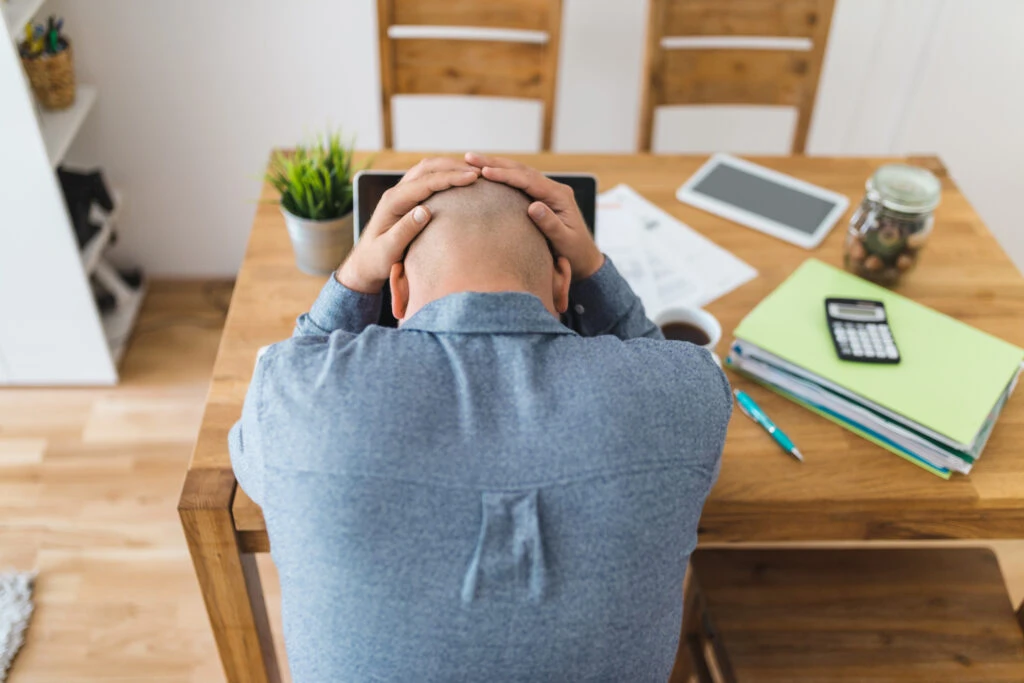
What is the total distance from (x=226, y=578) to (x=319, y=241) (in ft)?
1.76

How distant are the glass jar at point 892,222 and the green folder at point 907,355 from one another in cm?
5

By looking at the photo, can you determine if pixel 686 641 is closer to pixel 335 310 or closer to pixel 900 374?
pixel 900 374

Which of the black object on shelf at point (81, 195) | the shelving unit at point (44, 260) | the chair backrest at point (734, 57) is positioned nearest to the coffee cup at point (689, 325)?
the chair backrest at point (734, 57)

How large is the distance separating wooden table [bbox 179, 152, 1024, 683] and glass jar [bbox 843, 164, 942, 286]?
0.08 m

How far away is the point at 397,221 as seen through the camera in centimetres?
110

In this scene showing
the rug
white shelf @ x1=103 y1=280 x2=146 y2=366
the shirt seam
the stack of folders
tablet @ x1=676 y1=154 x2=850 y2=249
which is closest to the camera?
the shirt seam

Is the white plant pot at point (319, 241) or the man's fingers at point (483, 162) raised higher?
the man's fingers at point (483, 162)

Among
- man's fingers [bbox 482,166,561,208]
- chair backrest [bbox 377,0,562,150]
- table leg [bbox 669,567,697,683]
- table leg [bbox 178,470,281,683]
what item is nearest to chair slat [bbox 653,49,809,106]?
chair backrest [bbox 377,0,562,150]

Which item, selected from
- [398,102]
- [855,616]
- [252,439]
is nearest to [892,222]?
[855,616]

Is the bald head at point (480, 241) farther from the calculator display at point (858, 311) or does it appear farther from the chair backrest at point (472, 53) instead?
the chair backrest at point (472, 53)

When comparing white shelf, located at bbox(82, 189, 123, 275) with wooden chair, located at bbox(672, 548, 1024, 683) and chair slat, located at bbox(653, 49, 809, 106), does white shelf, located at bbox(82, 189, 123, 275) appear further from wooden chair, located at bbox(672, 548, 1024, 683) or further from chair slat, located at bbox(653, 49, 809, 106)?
wooden chair, located at bbox(672, 548, 1024, 683)

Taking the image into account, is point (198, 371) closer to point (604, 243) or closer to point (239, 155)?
point (239, 155)

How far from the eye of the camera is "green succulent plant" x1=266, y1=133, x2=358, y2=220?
4.59ft

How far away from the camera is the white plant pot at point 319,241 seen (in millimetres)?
1418
